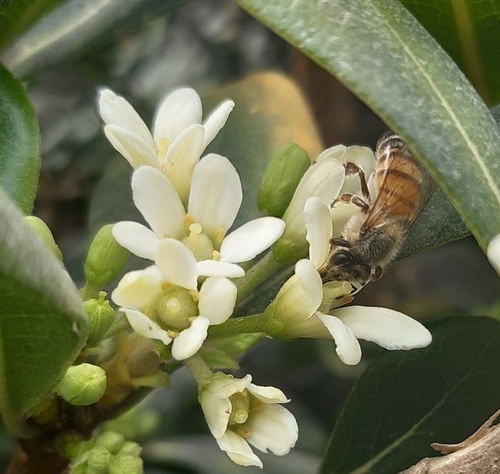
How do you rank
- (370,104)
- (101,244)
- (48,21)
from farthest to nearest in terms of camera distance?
(48,21)
(101,244)
(370,104)

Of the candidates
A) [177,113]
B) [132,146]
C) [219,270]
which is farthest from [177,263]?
[177,113]

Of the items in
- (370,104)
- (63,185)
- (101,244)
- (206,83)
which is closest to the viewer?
(370,104)

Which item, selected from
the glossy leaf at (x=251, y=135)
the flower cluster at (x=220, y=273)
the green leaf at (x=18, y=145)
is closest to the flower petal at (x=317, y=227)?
the flower cluster at (x=220, y=273)

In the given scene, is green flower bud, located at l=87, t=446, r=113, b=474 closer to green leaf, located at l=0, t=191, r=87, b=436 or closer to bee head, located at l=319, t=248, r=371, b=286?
green leaf, located at l=0, t=191, r=87, b=436

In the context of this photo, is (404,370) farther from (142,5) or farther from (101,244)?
(142,5)

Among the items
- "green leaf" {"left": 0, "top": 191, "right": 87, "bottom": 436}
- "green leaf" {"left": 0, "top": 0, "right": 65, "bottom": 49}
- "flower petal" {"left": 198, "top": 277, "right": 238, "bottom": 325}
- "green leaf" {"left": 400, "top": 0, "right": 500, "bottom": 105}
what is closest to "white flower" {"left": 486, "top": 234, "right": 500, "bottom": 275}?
"flower petal" {"left": 198, "top": 277, "right": 238, "bottom": 325}

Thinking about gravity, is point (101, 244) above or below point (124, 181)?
above

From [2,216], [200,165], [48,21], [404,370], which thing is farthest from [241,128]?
[2,216]
